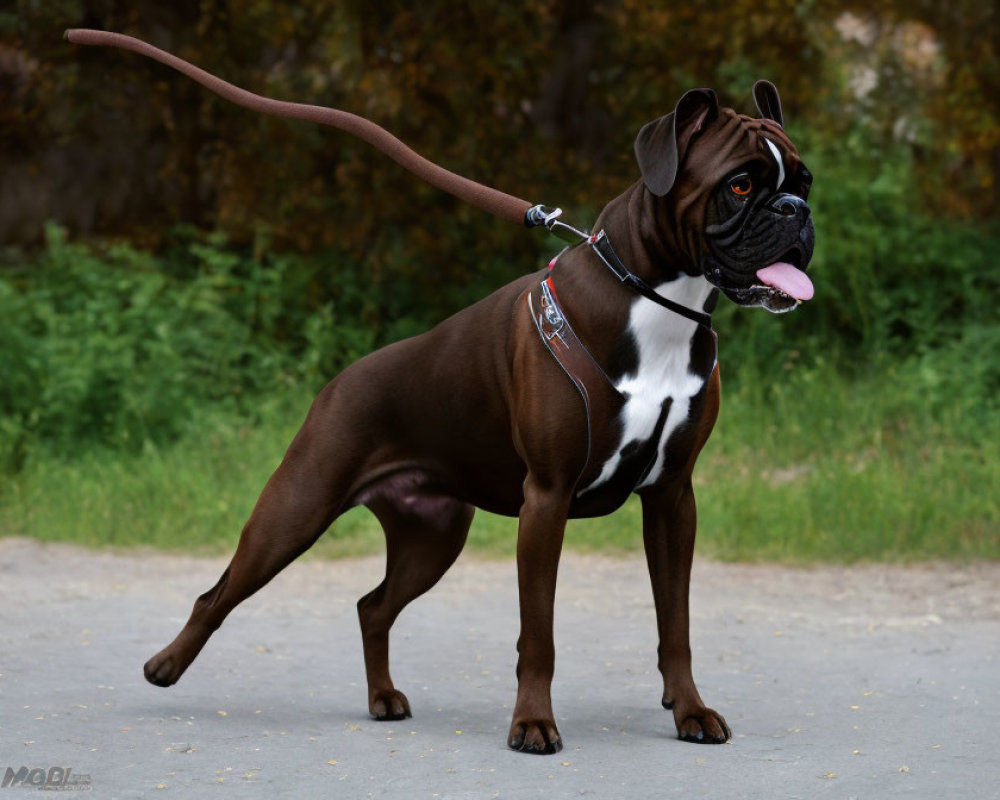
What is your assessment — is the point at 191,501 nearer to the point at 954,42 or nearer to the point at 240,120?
the point at 240,120

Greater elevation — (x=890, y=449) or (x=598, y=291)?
(x=598, y=291)

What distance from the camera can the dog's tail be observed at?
4750 millimetres

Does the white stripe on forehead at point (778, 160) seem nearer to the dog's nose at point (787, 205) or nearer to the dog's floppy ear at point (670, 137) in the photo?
the dog's nose at point (787, 205)

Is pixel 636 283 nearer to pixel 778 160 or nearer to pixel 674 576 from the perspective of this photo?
pixel 778 160

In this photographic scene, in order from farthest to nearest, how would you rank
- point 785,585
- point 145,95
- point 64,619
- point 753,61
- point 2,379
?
point 145,95 → point 753,61 → point 2,379 → point 785,585 → point 64,619

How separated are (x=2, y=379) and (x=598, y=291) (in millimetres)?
7365

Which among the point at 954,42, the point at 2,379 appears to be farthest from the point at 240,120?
the point at 954,42

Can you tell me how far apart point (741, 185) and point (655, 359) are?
56cm

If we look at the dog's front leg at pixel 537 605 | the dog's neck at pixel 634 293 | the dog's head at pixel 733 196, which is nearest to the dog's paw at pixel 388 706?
the dog's front leg at pixel 537 605

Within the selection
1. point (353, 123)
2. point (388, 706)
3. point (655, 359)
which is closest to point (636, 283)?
point (655, 359)

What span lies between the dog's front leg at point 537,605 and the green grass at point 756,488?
158 inches

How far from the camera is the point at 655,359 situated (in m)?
4.39

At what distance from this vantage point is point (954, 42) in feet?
38.8

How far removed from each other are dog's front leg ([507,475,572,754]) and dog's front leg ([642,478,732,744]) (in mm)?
395
